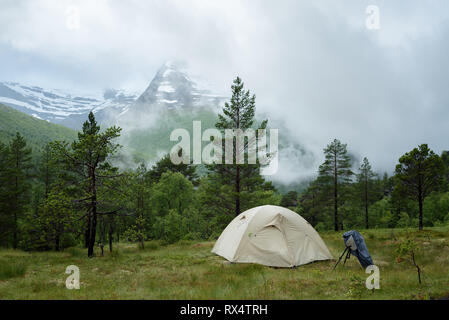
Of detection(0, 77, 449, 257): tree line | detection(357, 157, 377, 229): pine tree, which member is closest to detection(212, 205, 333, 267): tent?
detection(0, 77, 449, 257): tree line

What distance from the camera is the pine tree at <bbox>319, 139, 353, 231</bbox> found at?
36.9 m

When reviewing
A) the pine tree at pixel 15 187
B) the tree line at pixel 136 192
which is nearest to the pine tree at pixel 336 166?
the tree line at pixel 136 192

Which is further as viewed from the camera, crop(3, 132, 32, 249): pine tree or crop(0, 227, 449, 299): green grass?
crop(3, 132, 32, 249): pine tree

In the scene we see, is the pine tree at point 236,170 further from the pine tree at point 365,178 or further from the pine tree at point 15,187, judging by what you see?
the pine tree at point 365,178

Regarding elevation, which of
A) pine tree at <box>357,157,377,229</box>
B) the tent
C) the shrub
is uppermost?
pine tree at <box>357,157,377,229</box>

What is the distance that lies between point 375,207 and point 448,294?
195 ft

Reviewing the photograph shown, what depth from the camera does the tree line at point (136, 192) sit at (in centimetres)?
1509

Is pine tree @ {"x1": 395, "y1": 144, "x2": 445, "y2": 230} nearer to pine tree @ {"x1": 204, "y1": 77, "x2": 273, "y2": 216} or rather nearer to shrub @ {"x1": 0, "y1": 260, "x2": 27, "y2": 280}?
pine tree @ {"x1": 204, "y1": 77, "x2": 273, "y2": 216}

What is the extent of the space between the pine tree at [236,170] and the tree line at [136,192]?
98 mm

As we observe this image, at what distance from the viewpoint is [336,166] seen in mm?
37219

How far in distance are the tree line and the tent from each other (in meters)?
7.19

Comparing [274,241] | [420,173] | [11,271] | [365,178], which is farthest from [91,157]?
[365,178]
